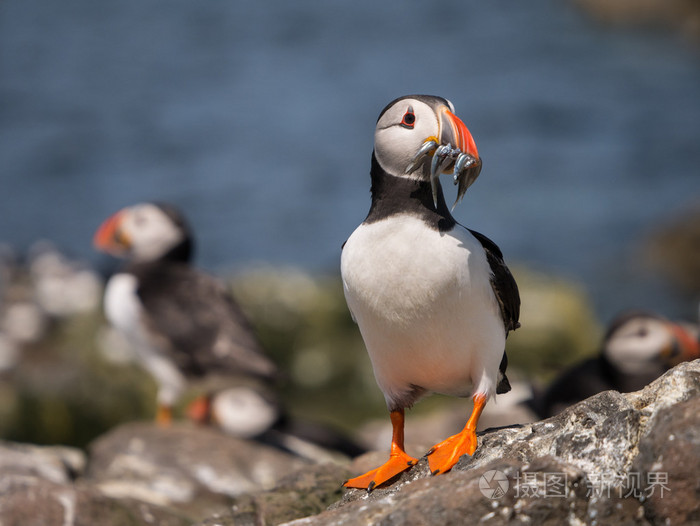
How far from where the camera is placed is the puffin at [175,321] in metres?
8.57

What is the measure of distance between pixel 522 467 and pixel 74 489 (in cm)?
284

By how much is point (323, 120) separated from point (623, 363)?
25485mm

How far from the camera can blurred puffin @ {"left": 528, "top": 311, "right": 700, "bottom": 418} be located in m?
7.31

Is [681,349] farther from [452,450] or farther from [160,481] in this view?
[452,450]

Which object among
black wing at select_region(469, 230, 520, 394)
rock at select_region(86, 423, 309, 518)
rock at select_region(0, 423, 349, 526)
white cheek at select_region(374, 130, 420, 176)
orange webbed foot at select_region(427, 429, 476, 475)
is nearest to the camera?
orange webbed foot at select_region(427, 429, 476, 475)

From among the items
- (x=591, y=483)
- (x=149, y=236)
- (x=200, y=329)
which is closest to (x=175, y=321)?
(x=200, y=329)

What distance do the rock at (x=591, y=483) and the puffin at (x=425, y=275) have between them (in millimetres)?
564

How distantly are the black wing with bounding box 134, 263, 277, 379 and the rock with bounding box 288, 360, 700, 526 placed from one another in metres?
5.16

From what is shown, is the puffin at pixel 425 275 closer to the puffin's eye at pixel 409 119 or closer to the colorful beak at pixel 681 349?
the puffin's eye at pixel 409 119

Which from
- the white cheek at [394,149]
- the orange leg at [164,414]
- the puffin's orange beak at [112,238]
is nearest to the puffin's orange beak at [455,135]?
the white cheek at [394,149]

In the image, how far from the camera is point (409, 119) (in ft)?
13.4

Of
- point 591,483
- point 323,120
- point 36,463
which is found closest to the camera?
point 591,483

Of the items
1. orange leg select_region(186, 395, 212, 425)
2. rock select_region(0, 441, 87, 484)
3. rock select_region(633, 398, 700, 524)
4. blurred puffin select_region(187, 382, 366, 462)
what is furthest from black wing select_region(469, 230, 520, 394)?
orange leg select_region(186, 395, 212, 425)

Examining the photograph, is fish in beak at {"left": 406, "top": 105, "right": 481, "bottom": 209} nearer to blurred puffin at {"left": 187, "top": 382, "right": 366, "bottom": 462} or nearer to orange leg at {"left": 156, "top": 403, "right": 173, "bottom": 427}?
blurred puffin at {"left": 187, "top": 382, "right": 366, "bottom": 462}
